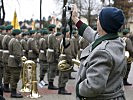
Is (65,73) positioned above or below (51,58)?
below

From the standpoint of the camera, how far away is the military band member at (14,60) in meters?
10.3

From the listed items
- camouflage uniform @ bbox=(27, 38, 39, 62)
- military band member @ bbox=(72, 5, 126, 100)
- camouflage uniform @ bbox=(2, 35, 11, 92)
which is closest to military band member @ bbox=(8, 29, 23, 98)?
camouflage uniform @ bbox=(2, 35, 11, 92)

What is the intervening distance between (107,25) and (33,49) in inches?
432

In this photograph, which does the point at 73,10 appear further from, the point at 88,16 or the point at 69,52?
the point at 88,16

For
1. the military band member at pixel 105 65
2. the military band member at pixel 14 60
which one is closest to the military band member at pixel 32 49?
the military band member at pixel 14 60

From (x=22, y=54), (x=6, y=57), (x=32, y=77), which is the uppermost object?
(x=22, y=54)

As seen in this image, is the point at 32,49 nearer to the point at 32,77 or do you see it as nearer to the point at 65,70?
the point at 32,77

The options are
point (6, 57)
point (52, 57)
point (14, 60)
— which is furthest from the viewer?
point (52, 57)

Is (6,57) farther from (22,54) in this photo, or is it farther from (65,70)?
(65,70)

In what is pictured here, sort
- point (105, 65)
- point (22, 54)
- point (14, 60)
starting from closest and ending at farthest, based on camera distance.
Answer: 1. point (105, 65)
2. point (14, 60)
3. point (22, 54)

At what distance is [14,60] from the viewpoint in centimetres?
1048

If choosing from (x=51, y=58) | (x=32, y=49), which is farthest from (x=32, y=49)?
(x=51, y=58)

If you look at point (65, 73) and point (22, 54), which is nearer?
point (22, 54)

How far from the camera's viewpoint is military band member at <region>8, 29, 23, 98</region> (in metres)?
10.3
